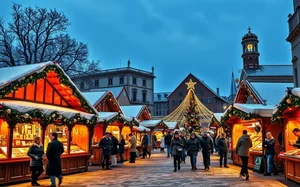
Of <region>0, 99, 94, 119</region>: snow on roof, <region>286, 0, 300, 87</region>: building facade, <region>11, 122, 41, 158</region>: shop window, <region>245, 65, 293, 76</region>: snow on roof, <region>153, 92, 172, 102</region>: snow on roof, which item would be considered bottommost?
<region>11, 122, 41, 158</region>: shop window

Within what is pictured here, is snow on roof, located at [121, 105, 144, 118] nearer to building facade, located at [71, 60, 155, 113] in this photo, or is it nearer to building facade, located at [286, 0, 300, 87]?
building facade, located at [286, 0, 300, 87]

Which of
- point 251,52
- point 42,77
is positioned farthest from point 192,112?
point 251,52

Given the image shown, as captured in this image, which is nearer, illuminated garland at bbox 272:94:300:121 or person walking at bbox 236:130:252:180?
illuminated garland at bbox 272:94:300:121

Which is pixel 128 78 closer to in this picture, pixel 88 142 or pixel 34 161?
pixel 88 142

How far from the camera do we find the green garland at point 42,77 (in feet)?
31.2

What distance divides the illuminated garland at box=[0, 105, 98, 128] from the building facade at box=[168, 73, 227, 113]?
6137cm

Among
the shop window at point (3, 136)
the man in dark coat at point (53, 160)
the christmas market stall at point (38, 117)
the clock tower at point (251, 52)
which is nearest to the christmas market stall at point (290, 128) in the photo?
the man in dark coat at point (53, 160)

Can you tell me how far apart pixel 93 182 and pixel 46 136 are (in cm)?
290

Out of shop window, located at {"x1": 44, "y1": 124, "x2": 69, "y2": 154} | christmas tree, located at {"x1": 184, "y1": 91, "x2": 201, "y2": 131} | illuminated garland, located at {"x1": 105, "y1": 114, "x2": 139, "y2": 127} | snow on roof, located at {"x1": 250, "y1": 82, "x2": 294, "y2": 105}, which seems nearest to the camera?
shop window, located at {"x1": 44, "y1": 124, "x2": 69, "y2": 154}

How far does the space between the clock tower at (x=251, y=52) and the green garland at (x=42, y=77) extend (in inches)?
2147

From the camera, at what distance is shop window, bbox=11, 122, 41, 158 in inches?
396

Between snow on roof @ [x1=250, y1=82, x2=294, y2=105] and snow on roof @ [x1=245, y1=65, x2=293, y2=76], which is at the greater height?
snow on roof @ [x1=245, y1=65, x2=293, y2=76]

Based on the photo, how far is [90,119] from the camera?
1331 centimetres

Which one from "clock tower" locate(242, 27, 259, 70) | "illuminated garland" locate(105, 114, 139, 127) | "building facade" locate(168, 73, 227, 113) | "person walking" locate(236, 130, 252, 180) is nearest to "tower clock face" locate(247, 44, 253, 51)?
"clock tower" locate(242, 27, 259, 70)
